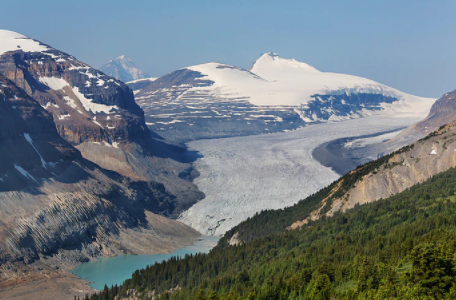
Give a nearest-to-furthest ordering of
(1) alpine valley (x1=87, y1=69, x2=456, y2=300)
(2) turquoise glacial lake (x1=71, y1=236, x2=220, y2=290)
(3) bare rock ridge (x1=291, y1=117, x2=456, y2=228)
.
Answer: (1) alpine valley (x1=87, y1=69, x2=456, y2=300) → (2) turquoise glacial lake (x1=71, y1=236, x2=220, y2=290) → (3) bare rock ridge (x1=291, y1=117, x2=456, y2=228)

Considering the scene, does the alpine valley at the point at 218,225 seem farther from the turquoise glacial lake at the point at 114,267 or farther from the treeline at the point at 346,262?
the turquoise glacial lake at the point at 114,267

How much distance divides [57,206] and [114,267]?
21448 mm

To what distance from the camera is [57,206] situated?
12862 centimetres

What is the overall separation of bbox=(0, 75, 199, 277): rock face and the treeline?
3093 centimetres

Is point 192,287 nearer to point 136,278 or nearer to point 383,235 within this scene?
point 136,278

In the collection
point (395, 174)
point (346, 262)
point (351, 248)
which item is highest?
point (395, 174)

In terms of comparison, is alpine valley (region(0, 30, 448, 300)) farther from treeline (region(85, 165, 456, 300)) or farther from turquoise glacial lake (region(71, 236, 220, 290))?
turquoise glacial lake (region(71, 236, 220, 290))

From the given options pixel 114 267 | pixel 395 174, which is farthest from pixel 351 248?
pixel 114 267

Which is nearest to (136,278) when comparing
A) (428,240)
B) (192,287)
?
(192,287)

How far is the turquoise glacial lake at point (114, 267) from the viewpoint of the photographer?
111m

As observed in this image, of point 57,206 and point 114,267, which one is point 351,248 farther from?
point 57,206

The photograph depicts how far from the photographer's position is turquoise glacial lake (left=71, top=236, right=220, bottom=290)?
11119cm

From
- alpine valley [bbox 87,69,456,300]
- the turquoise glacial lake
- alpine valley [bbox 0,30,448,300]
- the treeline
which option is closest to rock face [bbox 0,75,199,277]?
alpine valley [bbox 0,30,448,300]

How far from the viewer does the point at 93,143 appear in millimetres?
195875
